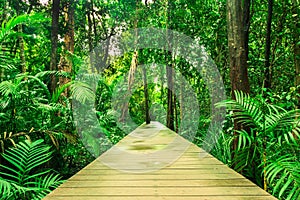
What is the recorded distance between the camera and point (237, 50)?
8.89 ft

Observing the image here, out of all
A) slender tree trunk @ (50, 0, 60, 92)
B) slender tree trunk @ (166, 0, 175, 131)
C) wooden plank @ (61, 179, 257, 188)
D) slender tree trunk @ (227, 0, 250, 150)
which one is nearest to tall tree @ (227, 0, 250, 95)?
slender tree trunk @ (227, 0, 250, 150)

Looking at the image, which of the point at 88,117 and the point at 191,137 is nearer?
the point at 88,117

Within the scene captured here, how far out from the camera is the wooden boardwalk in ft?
5.41

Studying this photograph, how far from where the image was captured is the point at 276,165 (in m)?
1.98

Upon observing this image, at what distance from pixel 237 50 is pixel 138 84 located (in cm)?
837

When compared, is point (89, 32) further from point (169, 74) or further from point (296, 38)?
point (296, 38)

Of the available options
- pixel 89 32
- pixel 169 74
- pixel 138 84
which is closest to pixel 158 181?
pixel 169 74

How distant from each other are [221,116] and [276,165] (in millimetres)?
3286

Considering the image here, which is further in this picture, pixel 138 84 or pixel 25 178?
pixel 138 84

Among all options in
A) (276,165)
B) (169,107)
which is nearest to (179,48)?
(169,107)

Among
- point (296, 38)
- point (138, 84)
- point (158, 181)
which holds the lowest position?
point (158, 181)

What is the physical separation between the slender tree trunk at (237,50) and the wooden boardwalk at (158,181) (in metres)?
0.60

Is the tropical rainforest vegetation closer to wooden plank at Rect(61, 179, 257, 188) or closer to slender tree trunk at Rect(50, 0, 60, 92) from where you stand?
slender tree trunk at Rect(50, 0, 60, 92)

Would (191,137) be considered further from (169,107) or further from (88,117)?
(88,117)
